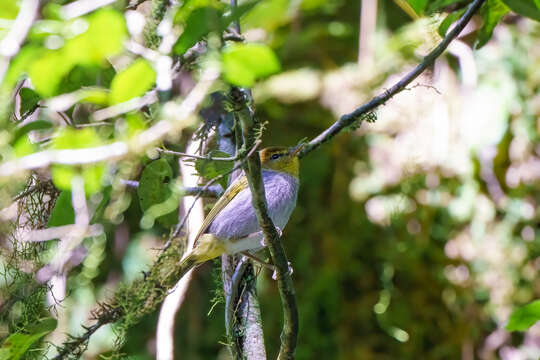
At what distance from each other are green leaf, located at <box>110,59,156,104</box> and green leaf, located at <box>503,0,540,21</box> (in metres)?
1.06

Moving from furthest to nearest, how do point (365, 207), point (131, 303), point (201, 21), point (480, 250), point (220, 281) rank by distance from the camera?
point (365, 207) < point (480, 250) < point (220, 281) < point (131, 303) < point (201, 21)

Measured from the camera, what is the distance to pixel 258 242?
7.91 ft

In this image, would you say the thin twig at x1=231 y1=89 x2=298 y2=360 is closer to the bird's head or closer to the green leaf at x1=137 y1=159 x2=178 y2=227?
the green leaf at x1=137 y1=159 x2=178 y2=227

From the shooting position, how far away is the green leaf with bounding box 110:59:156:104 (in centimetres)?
136

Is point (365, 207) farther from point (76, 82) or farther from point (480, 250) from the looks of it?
point (76, 82)

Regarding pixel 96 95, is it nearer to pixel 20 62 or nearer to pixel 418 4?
pixel 20 62

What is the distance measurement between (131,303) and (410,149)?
229cm

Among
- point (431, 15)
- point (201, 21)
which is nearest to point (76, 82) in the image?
point (201, 21)

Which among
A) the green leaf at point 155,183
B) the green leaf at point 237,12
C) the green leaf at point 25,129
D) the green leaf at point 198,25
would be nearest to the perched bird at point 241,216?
the green leaf at point 155,183

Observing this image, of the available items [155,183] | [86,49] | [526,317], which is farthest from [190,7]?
[526,317]

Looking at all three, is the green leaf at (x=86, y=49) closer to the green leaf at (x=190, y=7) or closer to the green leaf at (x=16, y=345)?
the green leaf at (x=190, y=7)

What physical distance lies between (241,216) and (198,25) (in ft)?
4.14

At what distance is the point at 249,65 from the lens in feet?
4.28

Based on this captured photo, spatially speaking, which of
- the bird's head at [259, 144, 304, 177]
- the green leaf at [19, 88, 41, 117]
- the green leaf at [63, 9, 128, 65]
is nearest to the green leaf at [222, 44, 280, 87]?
the green leaf at [63, 9, 128, 65]
